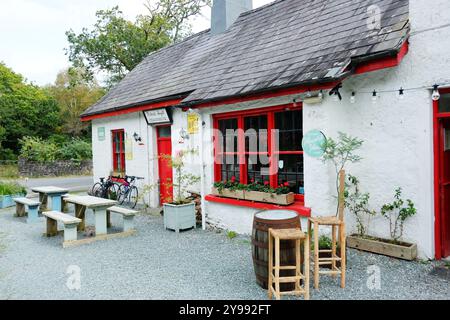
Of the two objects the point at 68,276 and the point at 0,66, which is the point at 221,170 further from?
the point at 0,66

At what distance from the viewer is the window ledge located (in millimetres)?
6111

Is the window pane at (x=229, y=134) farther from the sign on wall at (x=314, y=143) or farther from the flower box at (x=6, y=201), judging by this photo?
the flower box at (x=6, y=201)

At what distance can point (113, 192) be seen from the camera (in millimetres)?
12141

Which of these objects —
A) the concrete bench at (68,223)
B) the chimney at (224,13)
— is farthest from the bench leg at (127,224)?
the chimney at (224,13)

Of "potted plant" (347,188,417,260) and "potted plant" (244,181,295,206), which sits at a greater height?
"potted plant" (244,181,295,206)

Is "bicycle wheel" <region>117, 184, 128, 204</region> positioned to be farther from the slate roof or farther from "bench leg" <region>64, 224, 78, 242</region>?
"bench leg" <region>64, 224, 78, 242</region>

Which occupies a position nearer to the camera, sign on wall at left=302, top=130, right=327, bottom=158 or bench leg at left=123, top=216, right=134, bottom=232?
sign on wall at left=302, top=130, right=327, bottom=158

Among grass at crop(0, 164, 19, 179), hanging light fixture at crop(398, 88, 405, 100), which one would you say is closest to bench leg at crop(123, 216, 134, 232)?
hanging light fixture at crop(398, 88, 405, 100)

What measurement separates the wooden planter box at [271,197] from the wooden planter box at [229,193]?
19cm

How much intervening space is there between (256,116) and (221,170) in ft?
5.30

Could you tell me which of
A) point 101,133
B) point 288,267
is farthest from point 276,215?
point 101,133

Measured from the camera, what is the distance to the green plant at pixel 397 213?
5.21 metres

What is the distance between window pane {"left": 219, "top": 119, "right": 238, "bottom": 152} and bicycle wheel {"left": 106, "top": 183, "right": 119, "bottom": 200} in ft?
18.4

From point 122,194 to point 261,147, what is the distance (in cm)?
626
